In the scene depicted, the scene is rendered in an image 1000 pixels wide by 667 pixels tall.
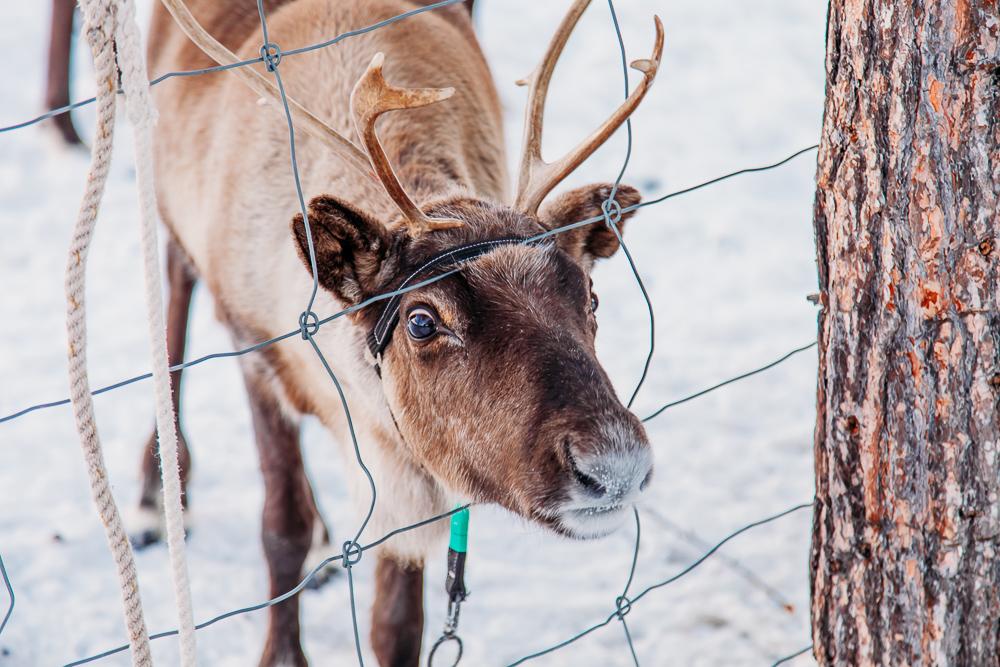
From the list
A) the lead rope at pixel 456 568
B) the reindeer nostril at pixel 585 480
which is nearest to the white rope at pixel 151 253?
the reindeer nostril at pixel 585 480

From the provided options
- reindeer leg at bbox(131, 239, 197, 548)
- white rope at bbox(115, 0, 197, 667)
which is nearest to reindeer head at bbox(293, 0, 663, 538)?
white rope at bbox(115, 0, 197, 667)

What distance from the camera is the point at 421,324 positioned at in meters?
2.19

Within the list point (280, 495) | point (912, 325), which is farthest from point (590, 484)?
point (280, 495)

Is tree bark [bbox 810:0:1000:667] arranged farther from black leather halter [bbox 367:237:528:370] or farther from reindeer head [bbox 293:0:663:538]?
black leather halter [bbox 367:237:528:370]

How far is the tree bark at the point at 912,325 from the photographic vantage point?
5.50 feet

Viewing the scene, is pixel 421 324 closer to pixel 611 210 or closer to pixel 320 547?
pixel 611 210

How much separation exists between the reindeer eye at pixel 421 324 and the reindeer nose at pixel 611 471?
1.42ft

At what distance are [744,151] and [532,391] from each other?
4.30 meters

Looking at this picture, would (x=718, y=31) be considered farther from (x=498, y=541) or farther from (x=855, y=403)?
(x=855, y=403)

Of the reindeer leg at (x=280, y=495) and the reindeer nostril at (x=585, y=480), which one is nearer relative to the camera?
the reindeer nostril at (x=585, y=480)

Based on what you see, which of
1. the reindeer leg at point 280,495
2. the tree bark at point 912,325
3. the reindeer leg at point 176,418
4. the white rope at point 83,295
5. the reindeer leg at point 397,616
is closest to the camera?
the white rope at point 83,295

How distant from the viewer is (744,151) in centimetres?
592

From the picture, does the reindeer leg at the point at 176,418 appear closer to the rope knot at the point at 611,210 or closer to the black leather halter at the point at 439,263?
the black leather halter at the point at 439,263

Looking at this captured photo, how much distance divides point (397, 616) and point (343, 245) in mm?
1267
